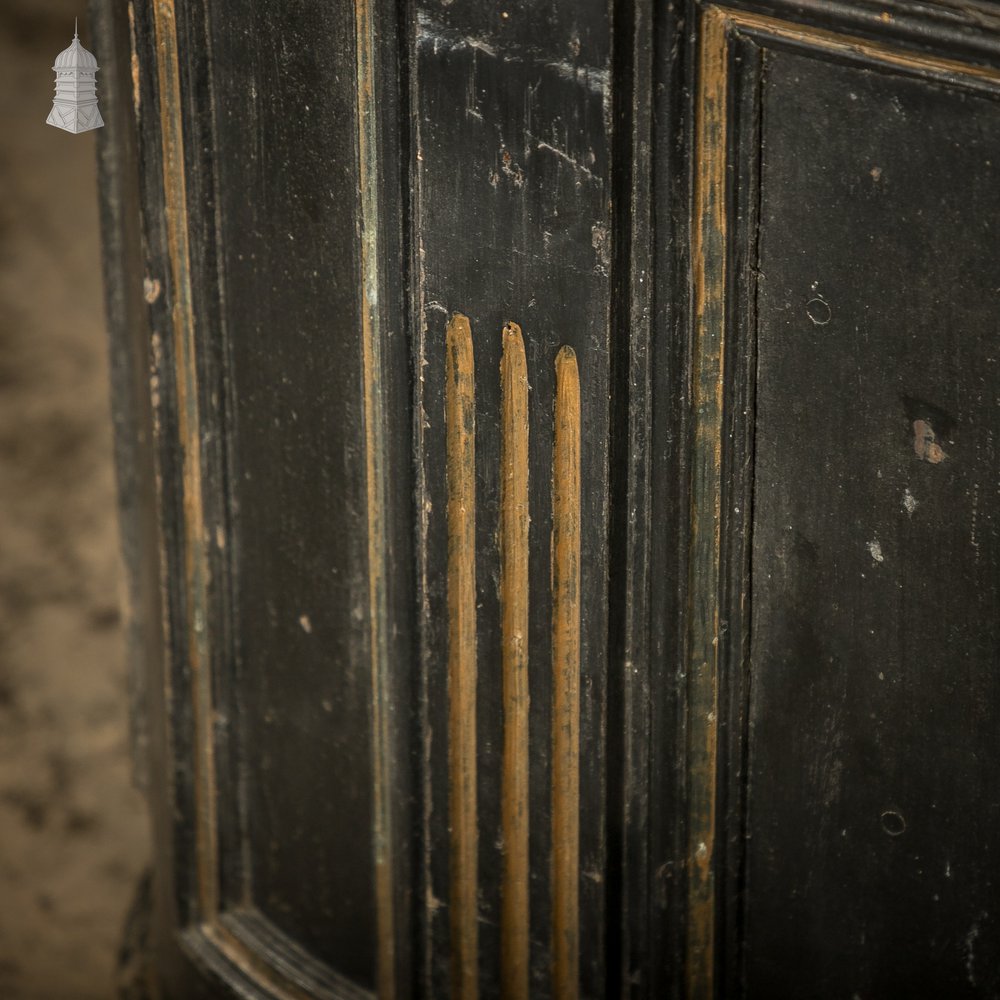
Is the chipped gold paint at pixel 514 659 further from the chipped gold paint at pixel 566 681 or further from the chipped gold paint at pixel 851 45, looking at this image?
the chipped gold paint at pixel 851 45

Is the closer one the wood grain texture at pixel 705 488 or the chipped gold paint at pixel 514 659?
the wood grain texture at pixel 705 488

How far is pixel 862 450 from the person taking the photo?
3.07 ft

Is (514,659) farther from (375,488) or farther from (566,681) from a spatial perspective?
(375,488)

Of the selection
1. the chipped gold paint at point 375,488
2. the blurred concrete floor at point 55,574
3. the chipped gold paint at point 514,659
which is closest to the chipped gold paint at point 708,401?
the chipped gold paint at point 514,659

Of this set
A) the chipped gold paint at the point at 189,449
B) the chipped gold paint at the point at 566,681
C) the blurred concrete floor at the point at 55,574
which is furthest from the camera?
the blurred concrete floor at the point at 55,574

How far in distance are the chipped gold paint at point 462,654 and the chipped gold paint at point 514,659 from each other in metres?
0.03

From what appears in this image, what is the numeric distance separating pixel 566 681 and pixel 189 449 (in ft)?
1.41

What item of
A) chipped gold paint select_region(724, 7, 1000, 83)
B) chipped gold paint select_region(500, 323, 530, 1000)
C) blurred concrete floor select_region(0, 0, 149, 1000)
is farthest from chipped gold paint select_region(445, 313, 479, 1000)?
blurred concrete floor select_region(0, 0, 149, 1000)

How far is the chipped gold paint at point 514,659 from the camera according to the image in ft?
3.37

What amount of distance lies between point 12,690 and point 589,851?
3.25ft

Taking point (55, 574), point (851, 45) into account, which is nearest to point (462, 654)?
point (851, 45)

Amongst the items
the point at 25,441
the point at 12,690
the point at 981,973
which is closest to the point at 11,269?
the point at 25,441

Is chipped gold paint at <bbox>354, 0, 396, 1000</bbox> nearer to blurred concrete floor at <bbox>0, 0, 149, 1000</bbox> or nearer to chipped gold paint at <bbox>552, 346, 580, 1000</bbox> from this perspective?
chipped gold paint at <bbox>552, 346, 580, 1000</bbox>

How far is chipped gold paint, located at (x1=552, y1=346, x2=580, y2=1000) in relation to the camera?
101cm
